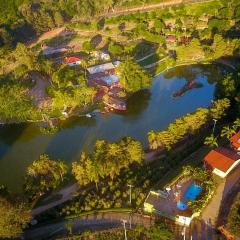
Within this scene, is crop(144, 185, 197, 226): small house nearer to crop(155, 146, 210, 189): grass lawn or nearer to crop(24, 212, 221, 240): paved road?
crop(24, 212, 221, 240): paved road

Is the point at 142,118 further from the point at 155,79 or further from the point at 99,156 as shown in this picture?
the point at 99,156

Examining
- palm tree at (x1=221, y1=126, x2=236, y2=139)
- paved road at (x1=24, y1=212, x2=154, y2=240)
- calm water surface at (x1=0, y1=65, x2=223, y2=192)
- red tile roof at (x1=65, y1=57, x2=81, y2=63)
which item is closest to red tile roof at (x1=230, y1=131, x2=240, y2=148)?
palm tree at (x1=221, y1=126, x2=236, y2=139)

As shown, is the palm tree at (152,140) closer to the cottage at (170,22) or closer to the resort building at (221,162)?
the resort building at (221,162)

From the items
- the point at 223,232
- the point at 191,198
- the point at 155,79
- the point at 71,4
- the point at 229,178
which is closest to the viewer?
the point at 223,232

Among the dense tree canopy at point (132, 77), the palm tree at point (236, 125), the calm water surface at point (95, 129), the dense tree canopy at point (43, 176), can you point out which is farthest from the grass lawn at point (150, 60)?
the dense tree canopy at point (43, 176)

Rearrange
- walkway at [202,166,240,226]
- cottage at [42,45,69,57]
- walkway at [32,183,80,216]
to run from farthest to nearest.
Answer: cottage at [42,45,69,57] < walkway at [32,183,80,216] < walkway at [202,166,240,226]

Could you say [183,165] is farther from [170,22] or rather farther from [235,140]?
[170,22]

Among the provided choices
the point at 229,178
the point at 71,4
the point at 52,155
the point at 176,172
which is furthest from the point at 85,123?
the point at 71,4
